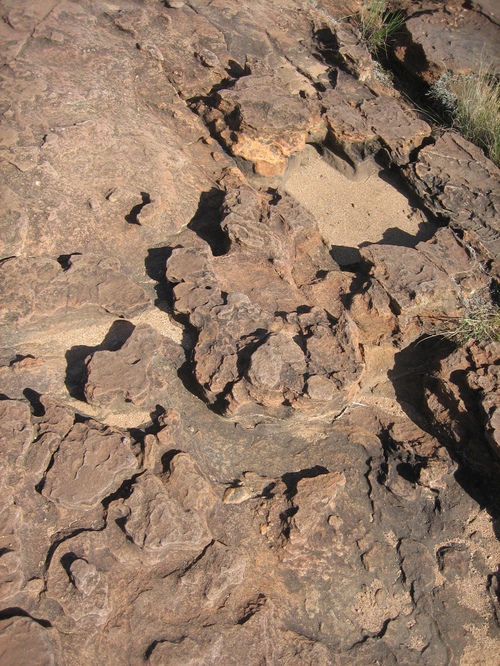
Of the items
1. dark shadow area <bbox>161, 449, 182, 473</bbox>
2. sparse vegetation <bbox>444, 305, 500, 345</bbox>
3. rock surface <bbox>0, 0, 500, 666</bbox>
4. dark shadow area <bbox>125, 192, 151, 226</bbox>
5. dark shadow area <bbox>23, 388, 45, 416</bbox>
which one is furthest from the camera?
dark shadow area <bbox>125, 192, 151, 226</bbox>

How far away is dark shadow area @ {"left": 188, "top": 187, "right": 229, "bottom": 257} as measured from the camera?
3367 millimetres

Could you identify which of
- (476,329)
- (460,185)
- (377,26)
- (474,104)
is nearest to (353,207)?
(460,185)

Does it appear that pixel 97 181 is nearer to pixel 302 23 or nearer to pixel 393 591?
pixel 393 591

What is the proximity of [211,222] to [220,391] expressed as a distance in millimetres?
1291

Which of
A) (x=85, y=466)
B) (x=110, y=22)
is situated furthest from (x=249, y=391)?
(x=110, y=22)

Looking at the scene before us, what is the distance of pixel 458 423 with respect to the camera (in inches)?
109

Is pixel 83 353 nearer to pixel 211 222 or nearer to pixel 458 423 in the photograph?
pixel 211 222

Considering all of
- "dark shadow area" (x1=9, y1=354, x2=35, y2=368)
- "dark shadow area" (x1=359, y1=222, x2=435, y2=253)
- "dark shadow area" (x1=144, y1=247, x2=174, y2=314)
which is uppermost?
"dark shadow area" (x1=359, y1=222, x2=435, y2=253)

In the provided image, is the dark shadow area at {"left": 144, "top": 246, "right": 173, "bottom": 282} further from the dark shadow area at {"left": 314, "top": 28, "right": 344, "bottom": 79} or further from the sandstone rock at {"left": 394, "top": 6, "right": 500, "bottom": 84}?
the sandstone rock at {"left": 394, "top": 6, "right": 500, "bottom": 84}

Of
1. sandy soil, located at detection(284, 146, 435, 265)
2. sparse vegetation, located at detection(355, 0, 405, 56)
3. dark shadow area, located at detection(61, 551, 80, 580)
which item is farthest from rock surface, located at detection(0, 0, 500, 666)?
sparse vegetation, located at detection(355, 0, 405, 56)

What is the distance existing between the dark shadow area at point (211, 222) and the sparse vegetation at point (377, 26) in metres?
2.80

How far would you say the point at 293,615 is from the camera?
226cm

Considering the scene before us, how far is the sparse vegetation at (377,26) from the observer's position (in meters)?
5.29

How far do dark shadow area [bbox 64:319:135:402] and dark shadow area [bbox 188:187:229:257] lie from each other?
0.76 meters
